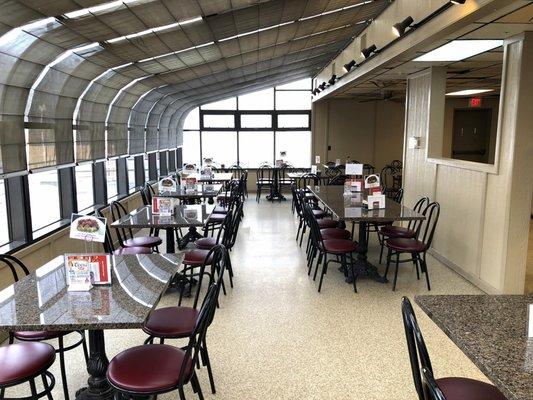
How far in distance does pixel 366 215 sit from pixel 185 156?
28.4ft

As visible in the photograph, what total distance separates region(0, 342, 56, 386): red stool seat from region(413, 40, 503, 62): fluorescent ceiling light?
4.09m

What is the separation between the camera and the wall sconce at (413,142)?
6.06 metres

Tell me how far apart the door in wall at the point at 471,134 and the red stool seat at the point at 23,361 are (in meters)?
10.8

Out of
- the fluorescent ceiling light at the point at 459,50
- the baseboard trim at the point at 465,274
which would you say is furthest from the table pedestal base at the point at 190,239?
the fluorescent ceiling light at the point at 459,50

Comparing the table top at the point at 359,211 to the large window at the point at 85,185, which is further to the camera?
the large window at the point at 85,185

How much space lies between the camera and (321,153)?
461 inches

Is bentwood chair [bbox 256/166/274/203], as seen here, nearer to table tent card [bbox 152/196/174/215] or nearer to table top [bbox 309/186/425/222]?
table top [bbox 309/186/425/222]

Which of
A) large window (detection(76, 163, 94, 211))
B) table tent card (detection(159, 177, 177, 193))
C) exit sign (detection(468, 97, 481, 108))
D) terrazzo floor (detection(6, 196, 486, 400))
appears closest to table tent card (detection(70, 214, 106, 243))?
terrazzo floor (detection(6, 196, 486, 400))

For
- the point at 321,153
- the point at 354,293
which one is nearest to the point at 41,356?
the point at 354,293

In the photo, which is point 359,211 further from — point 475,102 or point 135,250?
point 475,102

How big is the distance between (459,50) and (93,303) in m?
4.24

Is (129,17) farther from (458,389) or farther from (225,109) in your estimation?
(225,109)

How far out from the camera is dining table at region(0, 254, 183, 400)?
1879 mm

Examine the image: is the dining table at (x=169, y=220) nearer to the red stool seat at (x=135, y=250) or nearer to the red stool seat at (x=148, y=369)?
the red stool seat at (x=135, y=250)
